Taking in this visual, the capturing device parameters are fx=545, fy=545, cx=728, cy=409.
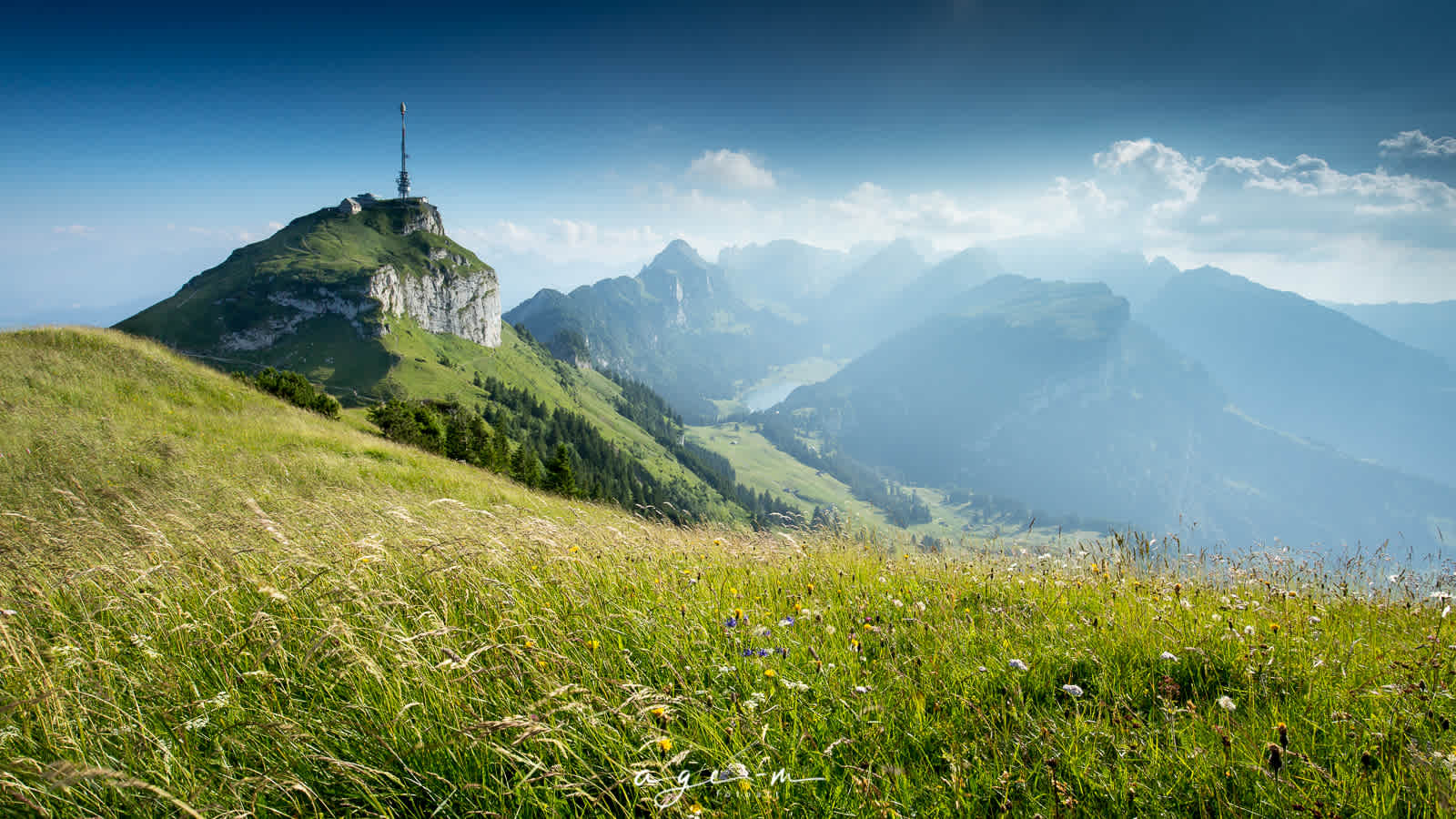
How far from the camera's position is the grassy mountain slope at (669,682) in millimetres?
2430

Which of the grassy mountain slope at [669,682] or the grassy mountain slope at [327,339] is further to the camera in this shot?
the grassy mountain slope at [327,339]

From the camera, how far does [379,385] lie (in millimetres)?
155000

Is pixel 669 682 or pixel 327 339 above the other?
pixel 327 339

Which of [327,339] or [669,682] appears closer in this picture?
[669,682]

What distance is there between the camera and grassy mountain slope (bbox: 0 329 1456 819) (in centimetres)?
243

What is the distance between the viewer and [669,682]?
3145 mm

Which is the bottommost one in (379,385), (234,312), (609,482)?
(609,482)

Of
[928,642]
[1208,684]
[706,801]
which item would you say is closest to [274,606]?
[706,801]

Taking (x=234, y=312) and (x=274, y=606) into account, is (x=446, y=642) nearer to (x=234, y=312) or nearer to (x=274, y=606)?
(x=274, y=606)

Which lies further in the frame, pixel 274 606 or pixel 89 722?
pixel 274 606

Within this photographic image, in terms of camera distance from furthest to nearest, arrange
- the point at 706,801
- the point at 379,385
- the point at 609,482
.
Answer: the point at 379,385 < the point at 609,482 < the point at 706,801

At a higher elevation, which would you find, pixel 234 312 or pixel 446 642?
pixel 234 312

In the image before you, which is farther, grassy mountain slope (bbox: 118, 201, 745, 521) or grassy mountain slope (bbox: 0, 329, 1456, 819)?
grassy mountain slope (bbox: 118, 201, 745, 521)

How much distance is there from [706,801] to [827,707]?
93 centimetres
